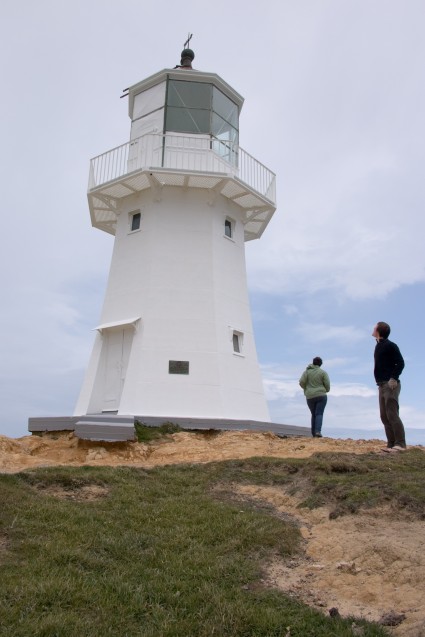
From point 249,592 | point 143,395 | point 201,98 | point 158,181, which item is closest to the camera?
point 249,592

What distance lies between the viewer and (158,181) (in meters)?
16.8

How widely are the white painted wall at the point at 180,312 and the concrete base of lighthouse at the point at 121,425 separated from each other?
2.35ft

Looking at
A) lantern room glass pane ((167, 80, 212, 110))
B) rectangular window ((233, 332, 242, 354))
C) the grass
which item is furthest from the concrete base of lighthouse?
lantern room glass pane ((167, 80, 212, 110))

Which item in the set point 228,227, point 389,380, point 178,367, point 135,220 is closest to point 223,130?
point 228,227

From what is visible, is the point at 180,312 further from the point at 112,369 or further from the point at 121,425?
the point at 121,425

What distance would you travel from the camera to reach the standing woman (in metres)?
14.2

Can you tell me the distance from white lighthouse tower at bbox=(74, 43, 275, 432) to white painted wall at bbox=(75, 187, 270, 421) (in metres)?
0.03

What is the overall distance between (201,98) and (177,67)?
1.49m

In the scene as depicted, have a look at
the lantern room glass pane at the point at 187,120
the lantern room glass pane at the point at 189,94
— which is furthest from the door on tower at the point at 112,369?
the lantern room glass pane at the point at 189,94

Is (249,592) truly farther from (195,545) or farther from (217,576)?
(195,545)

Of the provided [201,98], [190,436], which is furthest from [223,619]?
[201,98]

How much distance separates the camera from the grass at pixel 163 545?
198 inches

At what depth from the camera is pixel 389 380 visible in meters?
11.2

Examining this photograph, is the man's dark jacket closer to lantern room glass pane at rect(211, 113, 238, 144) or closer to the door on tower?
the door on tower
